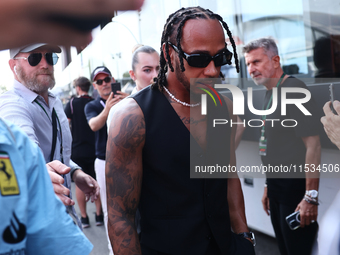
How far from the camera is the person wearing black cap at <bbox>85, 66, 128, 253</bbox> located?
12.7ft

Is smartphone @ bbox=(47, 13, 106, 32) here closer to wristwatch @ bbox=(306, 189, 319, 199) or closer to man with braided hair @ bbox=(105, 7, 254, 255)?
man with braided hair @ bbox=(105, 7, 254, 255)

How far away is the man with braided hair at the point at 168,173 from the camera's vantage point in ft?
5.44

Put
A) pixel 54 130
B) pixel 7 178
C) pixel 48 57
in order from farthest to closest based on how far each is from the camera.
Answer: pixel 54 130 → pixel 48 57 → pixel 7 178

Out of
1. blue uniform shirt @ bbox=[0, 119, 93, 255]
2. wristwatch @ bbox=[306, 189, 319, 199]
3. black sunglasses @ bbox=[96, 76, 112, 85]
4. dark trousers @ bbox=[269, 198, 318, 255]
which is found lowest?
dark trousers @ bbox=[269, 198, 318, 255]

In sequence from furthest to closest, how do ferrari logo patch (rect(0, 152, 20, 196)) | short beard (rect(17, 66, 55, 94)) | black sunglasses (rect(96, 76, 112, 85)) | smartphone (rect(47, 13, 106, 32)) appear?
black sunglasses (rect(96, 76, 112, 85)) → short beard (rect(17, 66, 55, 94)) → ferrari logo patch (rect(0, 152, 20, 196)) → smartphone (rect(47, 13, 106, 32))

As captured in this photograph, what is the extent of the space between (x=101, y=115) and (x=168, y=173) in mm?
2567

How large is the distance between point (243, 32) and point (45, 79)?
12.3ft

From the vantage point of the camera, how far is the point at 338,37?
11.3ft

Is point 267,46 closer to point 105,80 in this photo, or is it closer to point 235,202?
point 235,202

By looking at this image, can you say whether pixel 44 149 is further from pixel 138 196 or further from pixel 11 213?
pixel 11 213

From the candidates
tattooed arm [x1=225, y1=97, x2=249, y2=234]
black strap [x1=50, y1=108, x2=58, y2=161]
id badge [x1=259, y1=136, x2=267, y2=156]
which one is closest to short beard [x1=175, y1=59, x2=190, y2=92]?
tattooed arm [x1=225, y1=97, x2=249, y2=234]

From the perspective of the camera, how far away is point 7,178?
75cm

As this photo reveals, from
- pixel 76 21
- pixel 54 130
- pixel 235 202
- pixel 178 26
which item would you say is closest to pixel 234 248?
pixel 235 202

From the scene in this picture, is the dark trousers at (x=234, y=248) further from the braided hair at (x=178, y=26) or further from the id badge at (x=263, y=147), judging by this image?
the id badge at (x=263, y=147)
